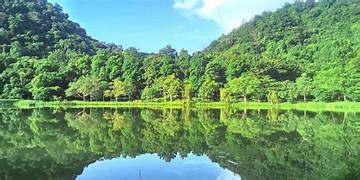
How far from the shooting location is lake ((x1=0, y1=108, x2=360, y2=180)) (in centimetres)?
1323

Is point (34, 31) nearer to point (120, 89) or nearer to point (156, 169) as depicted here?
point (120, 89)

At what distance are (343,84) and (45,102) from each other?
31564 millimetres

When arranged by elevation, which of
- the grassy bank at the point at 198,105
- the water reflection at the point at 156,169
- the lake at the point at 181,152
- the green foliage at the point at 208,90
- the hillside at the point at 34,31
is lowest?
the water reflection at the point at 156,169

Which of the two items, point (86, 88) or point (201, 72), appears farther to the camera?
point (201, 72)

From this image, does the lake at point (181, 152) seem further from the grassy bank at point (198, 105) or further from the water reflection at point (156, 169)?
the grassy bank at point (198, 105)

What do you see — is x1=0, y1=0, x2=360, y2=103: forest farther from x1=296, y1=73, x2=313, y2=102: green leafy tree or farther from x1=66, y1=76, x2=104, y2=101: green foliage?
x1=66, y1=76, x2=104, y2=101: green foliage

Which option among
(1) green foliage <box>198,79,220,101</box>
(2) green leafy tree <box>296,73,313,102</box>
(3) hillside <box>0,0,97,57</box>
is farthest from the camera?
(3) hillside <box>0,0,97,57</box>

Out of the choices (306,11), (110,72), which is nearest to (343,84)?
(110,72)

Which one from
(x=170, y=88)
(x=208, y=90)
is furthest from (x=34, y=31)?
(x=208, y=90)

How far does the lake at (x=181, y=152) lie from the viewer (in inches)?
521

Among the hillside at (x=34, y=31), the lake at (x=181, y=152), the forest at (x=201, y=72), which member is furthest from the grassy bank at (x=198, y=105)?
the hillside at (x=34, y=31)

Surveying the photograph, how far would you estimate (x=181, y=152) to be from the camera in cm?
1719

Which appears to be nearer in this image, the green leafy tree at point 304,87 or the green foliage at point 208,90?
the green leafy tree at point 304,87

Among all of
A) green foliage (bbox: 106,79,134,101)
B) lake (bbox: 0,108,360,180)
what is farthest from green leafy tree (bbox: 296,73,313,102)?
lake (bbox: 0,108,360,180)
